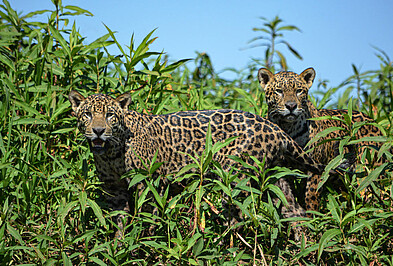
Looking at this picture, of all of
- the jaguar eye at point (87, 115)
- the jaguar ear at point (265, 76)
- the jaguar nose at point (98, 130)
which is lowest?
the jaguar nose at point (98, 130)

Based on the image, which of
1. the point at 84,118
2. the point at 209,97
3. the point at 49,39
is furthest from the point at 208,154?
the point at 209,97

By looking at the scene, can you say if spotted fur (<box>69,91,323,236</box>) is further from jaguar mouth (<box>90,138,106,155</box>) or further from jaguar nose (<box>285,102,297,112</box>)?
jaguar nose (<box>285,102,297,112</box>)

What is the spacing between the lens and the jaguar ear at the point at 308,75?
21.7 feet

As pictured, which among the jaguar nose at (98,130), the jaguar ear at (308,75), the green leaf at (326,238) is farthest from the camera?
the jaguar ear at (308,75)

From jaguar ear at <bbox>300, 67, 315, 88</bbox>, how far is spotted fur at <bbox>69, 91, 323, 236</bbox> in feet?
3.74

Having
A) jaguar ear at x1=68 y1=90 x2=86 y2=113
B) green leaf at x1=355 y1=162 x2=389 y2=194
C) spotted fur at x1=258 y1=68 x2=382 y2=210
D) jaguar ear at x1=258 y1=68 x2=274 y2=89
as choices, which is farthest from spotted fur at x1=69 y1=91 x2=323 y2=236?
green leaf at x1=355 y1=162 x2=389 y2=194

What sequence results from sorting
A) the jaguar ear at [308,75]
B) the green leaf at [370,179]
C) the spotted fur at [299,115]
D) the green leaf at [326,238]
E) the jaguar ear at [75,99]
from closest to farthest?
the green leaf at [326,238] → the green leaf at [370,179] → the jaguar ear at [75,99] → the spotted fur at [299,115] → the jaguar ear at [308,75]

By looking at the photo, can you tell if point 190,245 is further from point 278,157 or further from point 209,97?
point 209,97

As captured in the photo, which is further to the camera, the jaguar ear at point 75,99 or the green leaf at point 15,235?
the jaguar ear at point 75,99

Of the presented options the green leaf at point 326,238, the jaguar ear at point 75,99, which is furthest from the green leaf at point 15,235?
the green leaf at point 326,238

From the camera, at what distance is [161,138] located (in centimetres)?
585

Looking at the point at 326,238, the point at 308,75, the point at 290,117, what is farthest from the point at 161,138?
the point at 326,238

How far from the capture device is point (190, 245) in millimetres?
4246

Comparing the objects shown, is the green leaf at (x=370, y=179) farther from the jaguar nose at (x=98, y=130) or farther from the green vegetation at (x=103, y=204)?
the jaguar nose at (x=98, y=130)
